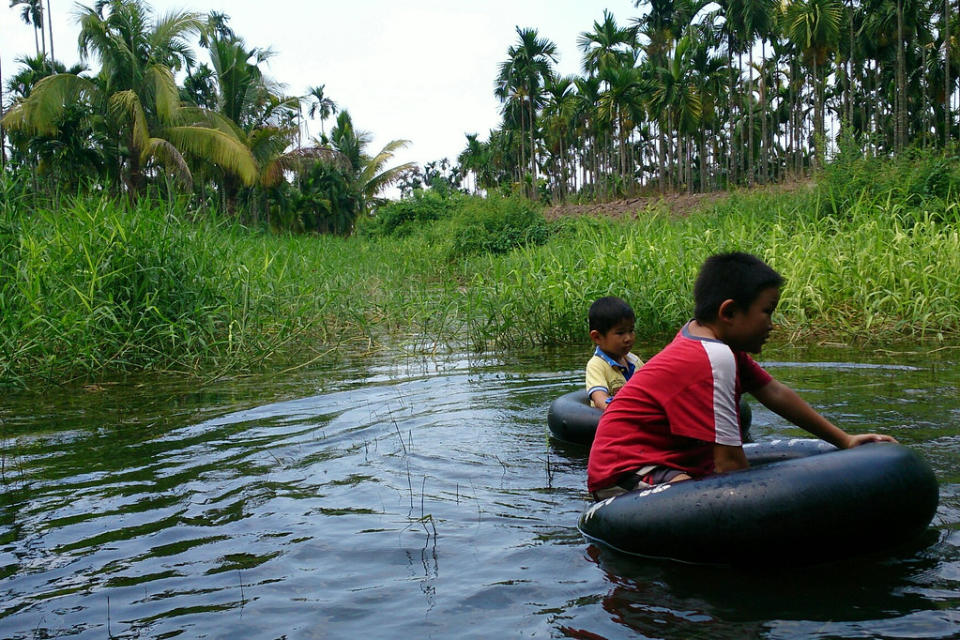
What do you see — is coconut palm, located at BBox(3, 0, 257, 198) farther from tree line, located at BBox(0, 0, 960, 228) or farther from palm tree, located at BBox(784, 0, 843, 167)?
palm tree, located at BBox(784, 0, 843, 167)

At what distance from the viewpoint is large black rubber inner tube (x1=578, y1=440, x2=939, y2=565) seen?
276cm

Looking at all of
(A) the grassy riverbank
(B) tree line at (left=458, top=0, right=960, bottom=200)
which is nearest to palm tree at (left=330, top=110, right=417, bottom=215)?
(B) tree line at (left=458, top=0, right=960, bottom=200)

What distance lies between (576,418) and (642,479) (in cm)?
158

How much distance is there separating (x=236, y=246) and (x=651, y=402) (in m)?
7.36

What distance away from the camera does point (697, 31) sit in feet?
114

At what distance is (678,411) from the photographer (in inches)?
117

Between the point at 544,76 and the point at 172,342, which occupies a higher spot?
the point at 544,76

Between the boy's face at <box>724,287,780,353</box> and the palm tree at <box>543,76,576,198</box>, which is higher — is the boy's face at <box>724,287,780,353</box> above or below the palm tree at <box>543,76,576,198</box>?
below

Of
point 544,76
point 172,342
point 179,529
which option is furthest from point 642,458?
point 544,76

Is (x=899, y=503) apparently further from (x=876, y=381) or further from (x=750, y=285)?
(x=876, y=381)

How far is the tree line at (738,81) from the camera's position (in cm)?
3122

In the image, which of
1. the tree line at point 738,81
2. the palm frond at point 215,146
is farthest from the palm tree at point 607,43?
the palm frond at point 215,146

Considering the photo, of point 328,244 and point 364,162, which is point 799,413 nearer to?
point 328,244

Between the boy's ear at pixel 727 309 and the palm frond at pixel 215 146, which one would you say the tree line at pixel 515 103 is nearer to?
the palm frond at pixel 215 146
